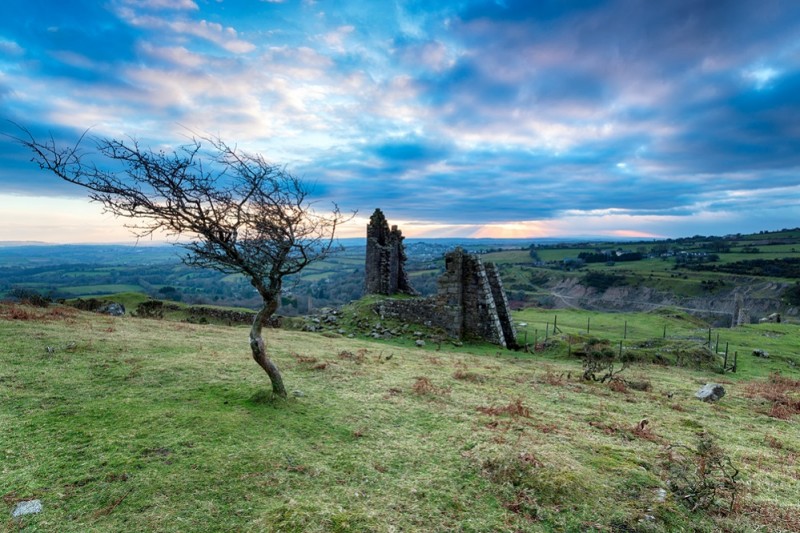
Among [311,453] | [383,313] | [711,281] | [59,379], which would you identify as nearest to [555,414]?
[311,453]

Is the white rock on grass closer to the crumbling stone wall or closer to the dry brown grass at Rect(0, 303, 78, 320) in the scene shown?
the dry brown grass at Rect(0, 303, 78, 320)

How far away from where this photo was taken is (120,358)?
9.93 meters

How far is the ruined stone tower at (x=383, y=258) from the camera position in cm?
2820

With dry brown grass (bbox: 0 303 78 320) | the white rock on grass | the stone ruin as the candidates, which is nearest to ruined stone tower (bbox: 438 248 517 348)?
the stone ruin

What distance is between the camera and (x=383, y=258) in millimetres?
28312

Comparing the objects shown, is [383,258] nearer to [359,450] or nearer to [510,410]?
[510,410]

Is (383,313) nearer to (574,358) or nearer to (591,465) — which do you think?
(574,358)

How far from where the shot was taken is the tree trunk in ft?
23.9

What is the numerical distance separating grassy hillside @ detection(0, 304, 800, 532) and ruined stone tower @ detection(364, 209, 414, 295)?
1727 centimetres

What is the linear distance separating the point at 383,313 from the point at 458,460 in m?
16.9

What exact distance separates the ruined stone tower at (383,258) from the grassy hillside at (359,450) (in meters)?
17.3

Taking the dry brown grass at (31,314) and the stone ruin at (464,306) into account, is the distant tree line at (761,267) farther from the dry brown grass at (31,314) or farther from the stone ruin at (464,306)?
the dry brown grass at (31,314)

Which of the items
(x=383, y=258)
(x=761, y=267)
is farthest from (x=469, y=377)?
(x=761, y=267)

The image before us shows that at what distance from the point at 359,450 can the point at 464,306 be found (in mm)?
16002
